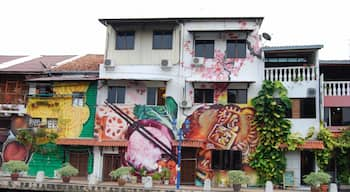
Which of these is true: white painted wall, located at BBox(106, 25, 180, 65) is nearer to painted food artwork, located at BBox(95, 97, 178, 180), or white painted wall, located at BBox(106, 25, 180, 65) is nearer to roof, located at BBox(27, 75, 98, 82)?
roof, located at BBox(27, 75, 98, 82)

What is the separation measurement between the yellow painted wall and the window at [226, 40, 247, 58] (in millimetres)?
8554

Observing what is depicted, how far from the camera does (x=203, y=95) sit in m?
21.5

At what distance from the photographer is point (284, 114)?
19.8m

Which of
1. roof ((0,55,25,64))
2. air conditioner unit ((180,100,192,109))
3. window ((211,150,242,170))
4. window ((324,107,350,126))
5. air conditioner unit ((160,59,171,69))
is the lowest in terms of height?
window ((211,150,242,170))

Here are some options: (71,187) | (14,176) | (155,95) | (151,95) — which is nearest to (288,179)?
(155,95)

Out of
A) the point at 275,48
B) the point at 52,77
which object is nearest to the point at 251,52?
the point at 275,48

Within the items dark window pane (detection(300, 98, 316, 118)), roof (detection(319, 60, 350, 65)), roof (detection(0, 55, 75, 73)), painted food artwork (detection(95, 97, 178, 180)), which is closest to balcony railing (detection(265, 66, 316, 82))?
roof (detection(319, 60, 350, 65))

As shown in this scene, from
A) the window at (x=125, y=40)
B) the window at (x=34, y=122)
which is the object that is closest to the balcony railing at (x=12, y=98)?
the window at (x=34, y=122)

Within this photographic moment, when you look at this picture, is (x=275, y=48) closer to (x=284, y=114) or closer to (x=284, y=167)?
(x=284, y=114)

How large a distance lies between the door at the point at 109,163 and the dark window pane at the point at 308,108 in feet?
34.4

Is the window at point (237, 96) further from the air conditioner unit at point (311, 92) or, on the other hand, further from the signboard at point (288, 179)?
the signboard at point (288, 179)

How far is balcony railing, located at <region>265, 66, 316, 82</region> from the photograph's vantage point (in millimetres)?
20094

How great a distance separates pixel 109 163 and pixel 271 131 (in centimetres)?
919

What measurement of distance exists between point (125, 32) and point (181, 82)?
467 centimetres
